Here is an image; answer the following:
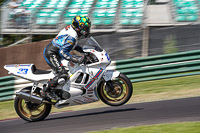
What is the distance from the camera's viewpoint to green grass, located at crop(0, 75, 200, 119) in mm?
8219

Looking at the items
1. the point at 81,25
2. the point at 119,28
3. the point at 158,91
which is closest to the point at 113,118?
the point at 81,25

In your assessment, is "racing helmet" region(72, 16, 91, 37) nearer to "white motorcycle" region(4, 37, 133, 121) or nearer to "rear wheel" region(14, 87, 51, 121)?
"white motorcycle" region(4, 37, 133, 121)

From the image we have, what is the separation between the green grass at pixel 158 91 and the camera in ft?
27.0

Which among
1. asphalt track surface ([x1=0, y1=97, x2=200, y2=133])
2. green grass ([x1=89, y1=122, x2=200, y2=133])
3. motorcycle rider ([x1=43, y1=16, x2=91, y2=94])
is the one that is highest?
motorcycle rider ([x1=43, y1=16, x2=91, y2=94])

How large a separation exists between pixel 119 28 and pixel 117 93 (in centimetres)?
680

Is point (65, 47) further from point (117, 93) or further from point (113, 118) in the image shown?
point (113, 118)

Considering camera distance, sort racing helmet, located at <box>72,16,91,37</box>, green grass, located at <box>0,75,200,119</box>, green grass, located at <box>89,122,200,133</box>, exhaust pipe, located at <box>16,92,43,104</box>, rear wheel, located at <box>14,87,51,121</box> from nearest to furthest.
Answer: green grass, located at <box>89,122,200,133</box> → racing helmet, located at <box>72,16,91,37</box> → exhaust pipe, located at <box>16,92,43,104</box> → rear wheel, located at <box>14,87,51,121</box> → green grass, located at <box>0,75,200,119</box>

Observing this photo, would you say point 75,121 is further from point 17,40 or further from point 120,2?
point 120,2

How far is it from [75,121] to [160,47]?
4.77 metres

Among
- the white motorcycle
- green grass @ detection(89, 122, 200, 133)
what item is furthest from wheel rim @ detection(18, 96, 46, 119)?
green grass @ detection(89, 122, 200, 133)

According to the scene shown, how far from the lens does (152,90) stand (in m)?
9.20

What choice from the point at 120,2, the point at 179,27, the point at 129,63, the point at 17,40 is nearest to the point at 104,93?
the point at 129,63

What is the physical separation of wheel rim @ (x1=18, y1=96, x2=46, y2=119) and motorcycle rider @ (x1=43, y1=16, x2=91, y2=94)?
45 cm

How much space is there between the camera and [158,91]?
29.5ft
